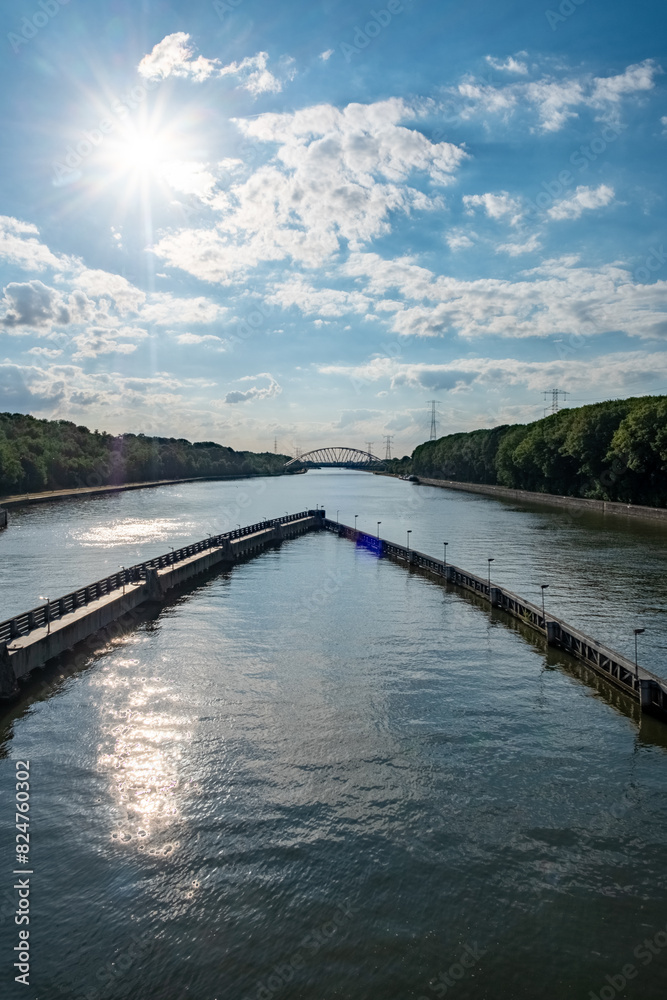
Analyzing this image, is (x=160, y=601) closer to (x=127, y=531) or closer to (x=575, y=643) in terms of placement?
(x=575, y=643)

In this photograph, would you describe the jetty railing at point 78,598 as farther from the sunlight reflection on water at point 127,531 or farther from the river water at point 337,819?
the sunlight reflection on water at point 127,531

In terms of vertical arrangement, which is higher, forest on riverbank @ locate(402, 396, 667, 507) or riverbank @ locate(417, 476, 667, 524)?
forest on riverbank @ locate(402, 396, 667, 507)

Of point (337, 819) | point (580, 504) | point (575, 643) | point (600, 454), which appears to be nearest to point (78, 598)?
point (337, 819)

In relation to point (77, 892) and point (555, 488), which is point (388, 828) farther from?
point (555, 488)

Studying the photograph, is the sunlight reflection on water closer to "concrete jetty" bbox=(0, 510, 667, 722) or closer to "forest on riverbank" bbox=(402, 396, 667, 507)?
"concrete jetty" bbox=(0, 510, 667, 722)

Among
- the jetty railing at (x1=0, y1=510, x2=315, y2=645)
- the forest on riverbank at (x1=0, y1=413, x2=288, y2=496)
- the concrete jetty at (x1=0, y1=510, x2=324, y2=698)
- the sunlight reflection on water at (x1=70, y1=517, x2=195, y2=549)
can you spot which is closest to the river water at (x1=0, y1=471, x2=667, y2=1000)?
the concrete jetty at (x1=0, y1=510, x2=324, y2=698)

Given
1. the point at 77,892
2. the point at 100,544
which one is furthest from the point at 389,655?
the point at 100,544
